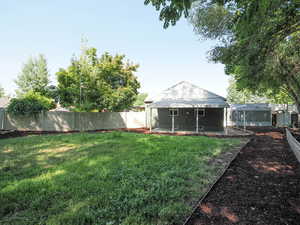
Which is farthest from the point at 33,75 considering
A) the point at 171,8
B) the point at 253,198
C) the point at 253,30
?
the point at 253,198

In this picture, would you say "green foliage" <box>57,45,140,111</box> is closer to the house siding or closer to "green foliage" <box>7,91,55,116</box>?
"green foliage" <box>7,91,55,116</box>

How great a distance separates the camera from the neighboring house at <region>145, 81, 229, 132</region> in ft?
49.4

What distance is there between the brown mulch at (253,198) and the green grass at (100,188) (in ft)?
1.04

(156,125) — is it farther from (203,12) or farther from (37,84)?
(37,84)

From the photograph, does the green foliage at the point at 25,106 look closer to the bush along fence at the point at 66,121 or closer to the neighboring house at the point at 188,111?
the bush along fence at the point at 66,121

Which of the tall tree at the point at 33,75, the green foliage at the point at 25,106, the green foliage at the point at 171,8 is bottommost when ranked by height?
the green foliage at the point at 25,106

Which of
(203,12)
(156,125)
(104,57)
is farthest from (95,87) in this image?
(203,12)

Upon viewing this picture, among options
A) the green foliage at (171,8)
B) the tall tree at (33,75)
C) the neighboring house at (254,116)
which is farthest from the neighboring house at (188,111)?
the tall tree at (33,75)

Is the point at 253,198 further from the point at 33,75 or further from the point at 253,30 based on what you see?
the point at 33,75

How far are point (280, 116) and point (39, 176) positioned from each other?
30608 mm

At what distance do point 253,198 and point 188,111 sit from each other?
13.1 m

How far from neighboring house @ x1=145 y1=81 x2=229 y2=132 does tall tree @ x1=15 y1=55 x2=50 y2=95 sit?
28114 mm

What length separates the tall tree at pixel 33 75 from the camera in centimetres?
3186

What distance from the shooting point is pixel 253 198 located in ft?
10.0
